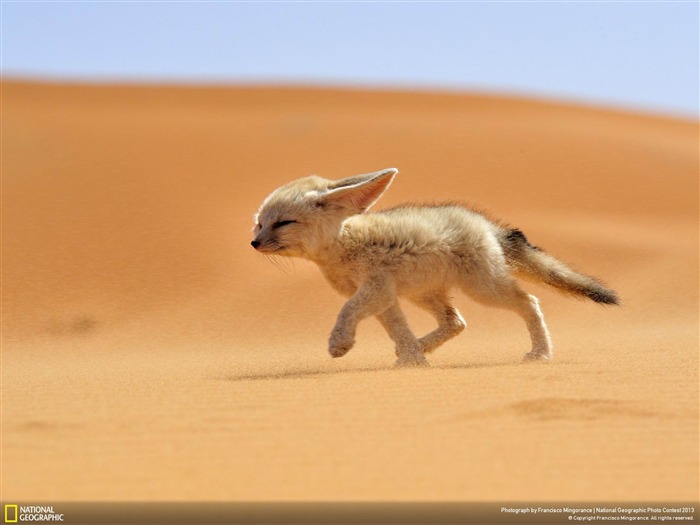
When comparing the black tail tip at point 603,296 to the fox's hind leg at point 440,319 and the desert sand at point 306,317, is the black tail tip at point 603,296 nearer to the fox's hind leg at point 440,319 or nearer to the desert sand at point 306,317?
the desert sand at point 306,317

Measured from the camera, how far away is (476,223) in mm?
7836

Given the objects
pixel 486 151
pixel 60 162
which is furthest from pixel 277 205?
pixel 486 151

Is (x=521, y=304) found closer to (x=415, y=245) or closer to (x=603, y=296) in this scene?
(x=603, y=296)

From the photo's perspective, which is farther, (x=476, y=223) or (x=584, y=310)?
(x=584, y=310)

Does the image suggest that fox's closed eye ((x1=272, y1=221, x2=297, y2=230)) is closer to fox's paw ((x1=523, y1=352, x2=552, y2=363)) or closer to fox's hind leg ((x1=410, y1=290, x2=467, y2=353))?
fox's hind leg ((x1=410, y1=290, x2=467, y2=353))

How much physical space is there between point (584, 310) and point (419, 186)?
7.61 meters

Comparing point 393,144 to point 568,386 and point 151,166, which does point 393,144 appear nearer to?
point 151,166

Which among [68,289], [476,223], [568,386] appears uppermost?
[68,289]

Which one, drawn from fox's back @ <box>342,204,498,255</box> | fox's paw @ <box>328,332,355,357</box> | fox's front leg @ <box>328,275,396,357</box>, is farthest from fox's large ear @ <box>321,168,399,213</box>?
fox's paw @ <box>328,332,355,357</box>

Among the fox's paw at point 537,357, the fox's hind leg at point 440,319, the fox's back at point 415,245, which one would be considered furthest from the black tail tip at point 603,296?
the fox's hind leg at point 440,319

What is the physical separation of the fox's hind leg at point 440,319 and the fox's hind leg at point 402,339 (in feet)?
1.91

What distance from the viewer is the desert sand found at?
12.9 ft

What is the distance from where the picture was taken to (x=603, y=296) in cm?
787

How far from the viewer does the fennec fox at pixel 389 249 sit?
24.1 feet
